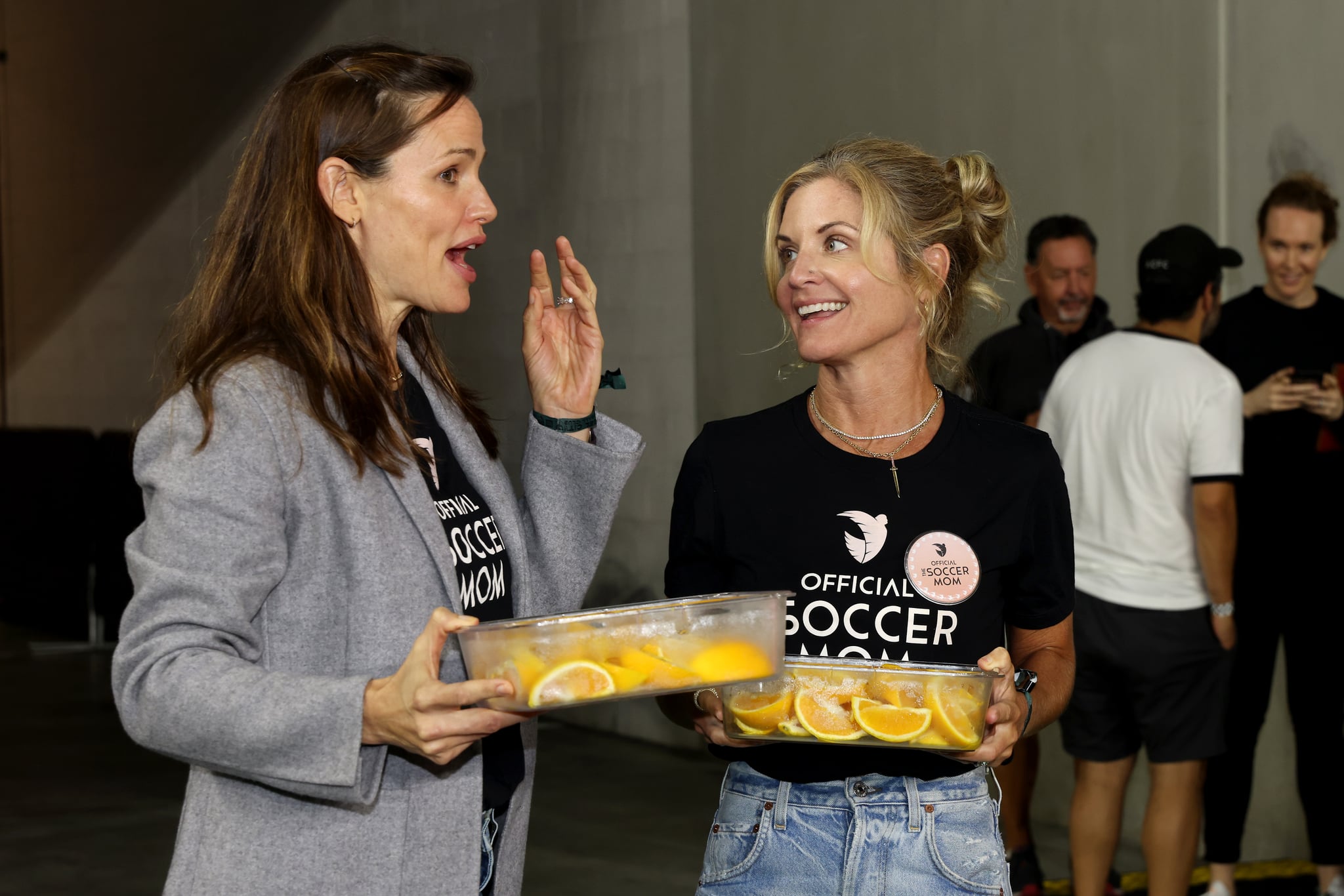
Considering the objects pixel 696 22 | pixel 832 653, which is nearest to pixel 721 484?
pixel 832 653

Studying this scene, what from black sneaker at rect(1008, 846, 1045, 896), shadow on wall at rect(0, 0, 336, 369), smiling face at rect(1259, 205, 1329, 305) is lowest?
black sneaker at rect(1008, 846, 1045, 896)

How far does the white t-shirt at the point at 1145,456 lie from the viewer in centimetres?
329

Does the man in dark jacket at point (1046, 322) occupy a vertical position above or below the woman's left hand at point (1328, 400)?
above

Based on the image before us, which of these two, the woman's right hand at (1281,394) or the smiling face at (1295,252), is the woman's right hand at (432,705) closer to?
the woman's right hand at (1281,394)

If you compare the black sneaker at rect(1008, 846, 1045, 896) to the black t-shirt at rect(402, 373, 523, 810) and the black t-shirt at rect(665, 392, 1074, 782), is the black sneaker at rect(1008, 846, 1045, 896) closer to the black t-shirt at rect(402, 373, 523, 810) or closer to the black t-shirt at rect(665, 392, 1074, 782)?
the black t-shirt at rect(665, 392, 1074, 782)

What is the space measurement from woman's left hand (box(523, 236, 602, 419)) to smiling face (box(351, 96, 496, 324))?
0.48 ft

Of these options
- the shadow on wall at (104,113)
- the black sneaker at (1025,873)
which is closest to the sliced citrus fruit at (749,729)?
the black sneaker at (1025,873)

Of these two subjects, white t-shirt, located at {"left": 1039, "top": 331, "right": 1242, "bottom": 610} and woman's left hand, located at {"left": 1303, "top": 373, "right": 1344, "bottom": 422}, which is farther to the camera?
woman's left hand, located at {"left": 1303, "top": 373, "right": 1344, "bottom": 422}

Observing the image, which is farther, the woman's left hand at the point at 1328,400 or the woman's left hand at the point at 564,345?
the woman's left hand at the point at 1328,400

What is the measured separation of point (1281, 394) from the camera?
381cm

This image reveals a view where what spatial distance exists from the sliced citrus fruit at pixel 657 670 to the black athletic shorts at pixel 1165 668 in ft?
7.20

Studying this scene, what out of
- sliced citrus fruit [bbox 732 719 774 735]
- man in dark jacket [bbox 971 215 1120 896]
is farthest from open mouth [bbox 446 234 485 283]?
man in dark jacket [bbox 971 215 1120 896]

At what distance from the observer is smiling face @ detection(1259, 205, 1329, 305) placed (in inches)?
153

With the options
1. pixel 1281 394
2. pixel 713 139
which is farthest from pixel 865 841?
pixel 713 139
